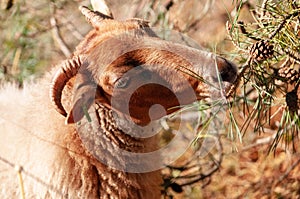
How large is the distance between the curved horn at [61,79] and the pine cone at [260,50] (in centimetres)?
109

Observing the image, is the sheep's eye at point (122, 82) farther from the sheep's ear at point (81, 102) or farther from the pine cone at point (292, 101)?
the pine cone at point (292, 101)

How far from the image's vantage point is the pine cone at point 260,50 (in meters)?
3.90

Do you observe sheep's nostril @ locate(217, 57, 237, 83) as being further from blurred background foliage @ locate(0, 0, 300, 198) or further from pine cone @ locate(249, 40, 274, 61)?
blurred background foliage @ locate(0, 0, 300, 198)

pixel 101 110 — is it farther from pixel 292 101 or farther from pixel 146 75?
pixel 292 101

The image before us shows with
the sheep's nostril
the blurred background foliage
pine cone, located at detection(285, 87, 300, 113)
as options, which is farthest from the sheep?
the blurred background foliage

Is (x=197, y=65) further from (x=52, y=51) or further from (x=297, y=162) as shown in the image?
(x=52, y=51)

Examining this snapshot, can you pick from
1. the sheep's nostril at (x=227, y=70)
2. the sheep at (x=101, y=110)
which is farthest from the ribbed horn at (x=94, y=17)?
the sheep's nostril at (x=227, y=70)

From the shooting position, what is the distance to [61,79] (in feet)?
13.3

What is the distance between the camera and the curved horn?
4027 mm

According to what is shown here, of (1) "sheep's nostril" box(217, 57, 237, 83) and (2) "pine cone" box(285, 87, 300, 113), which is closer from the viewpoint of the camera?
(1) "sheep's nostril" box(217, 57, 237, 83)

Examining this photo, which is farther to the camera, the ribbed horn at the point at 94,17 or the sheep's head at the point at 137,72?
the ribbed horn at the point at 94,17

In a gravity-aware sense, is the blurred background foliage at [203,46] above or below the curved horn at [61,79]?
above

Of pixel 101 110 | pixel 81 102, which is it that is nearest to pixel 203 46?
pixel 101 110

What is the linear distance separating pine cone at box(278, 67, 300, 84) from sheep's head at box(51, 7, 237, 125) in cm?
47
